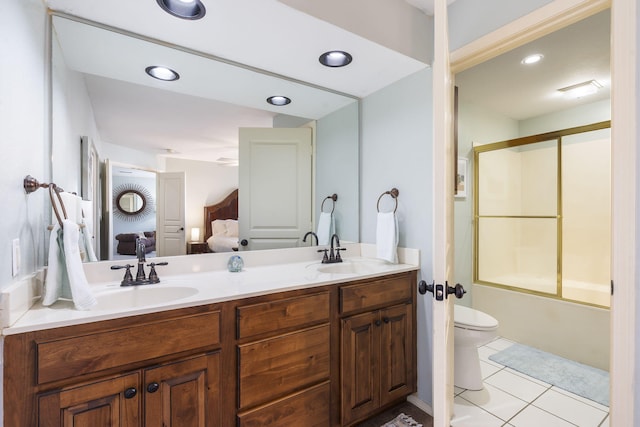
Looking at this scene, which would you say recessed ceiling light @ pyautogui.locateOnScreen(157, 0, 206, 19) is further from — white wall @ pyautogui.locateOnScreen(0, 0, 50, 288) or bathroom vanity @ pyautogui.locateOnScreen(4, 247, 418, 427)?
bathroom vanity @ pyautogui.locateOnScreen(4, 247, 418, 427)

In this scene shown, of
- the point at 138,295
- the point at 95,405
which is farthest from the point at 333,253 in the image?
the point at 95,405

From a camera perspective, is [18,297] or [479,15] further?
[479,15]

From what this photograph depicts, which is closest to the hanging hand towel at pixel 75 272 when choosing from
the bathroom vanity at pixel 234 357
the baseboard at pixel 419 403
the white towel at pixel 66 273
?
the white towel at pixel 66 273

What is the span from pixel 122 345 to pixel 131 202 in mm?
819

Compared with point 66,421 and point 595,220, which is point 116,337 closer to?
point 66,421

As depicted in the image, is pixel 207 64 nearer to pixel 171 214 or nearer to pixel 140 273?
pixel 171 214

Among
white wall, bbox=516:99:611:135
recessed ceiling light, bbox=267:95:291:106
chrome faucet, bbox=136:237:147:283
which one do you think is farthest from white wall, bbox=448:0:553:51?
white wall, bbox=516:99:611:135

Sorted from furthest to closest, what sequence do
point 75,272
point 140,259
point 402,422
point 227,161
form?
point 227,161 < point 402,422 < point 140,259 < point 75,272

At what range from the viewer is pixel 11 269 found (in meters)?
0.96

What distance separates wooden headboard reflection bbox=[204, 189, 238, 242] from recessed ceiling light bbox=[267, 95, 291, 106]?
0.63 m

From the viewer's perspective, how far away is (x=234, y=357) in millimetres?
1274

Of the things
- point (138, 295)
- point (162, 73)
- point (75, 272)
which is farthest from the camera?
point (162, 73)

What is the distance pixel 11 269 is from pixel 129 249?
1.94ft

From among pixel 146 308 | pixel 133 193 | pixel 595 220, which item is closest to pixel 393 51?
pixel 133 193
